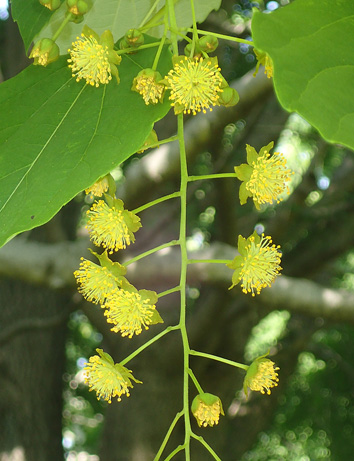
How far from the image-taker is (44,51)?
2.23ft

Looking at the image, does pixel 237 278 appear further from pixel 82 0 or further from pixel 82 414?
pixel 82 414

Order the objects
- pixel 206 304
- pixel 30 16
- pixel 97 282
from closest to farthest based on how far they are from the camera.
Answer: pixel 97 282, pixel 30 16, pixel 206 304

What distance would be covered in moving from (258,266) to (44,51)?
36cm

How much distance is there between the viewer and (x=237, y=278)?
67 cm

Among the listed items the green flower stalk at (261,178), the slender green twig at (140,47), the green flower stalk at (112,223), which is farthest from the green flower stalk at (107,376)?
the slender green twig at (140,47)

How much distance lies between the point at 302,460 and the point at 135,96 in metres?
7.33

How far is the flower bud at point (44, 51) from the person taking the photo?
0.68m

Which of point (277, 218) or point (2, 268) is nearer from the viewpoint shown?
point (2, 268)

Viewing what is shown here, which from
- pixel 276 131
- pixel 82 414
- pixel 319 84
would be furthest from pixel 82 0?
pixel 82 414

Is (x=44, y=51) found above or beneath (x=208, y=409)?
above

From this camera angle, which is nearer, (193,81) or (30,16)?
(193,81)

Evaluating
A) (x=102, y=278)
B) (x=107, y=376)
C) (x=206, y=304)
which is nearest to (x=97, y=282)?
(x=102, y=278)

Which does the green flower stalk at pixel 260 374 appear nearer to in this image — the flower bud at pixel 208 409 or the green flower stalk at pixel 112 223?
the flower bud at pixel 208 409

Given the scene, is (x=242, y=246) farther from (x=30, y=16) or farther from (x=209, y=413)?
A: (x=30, y=16)
